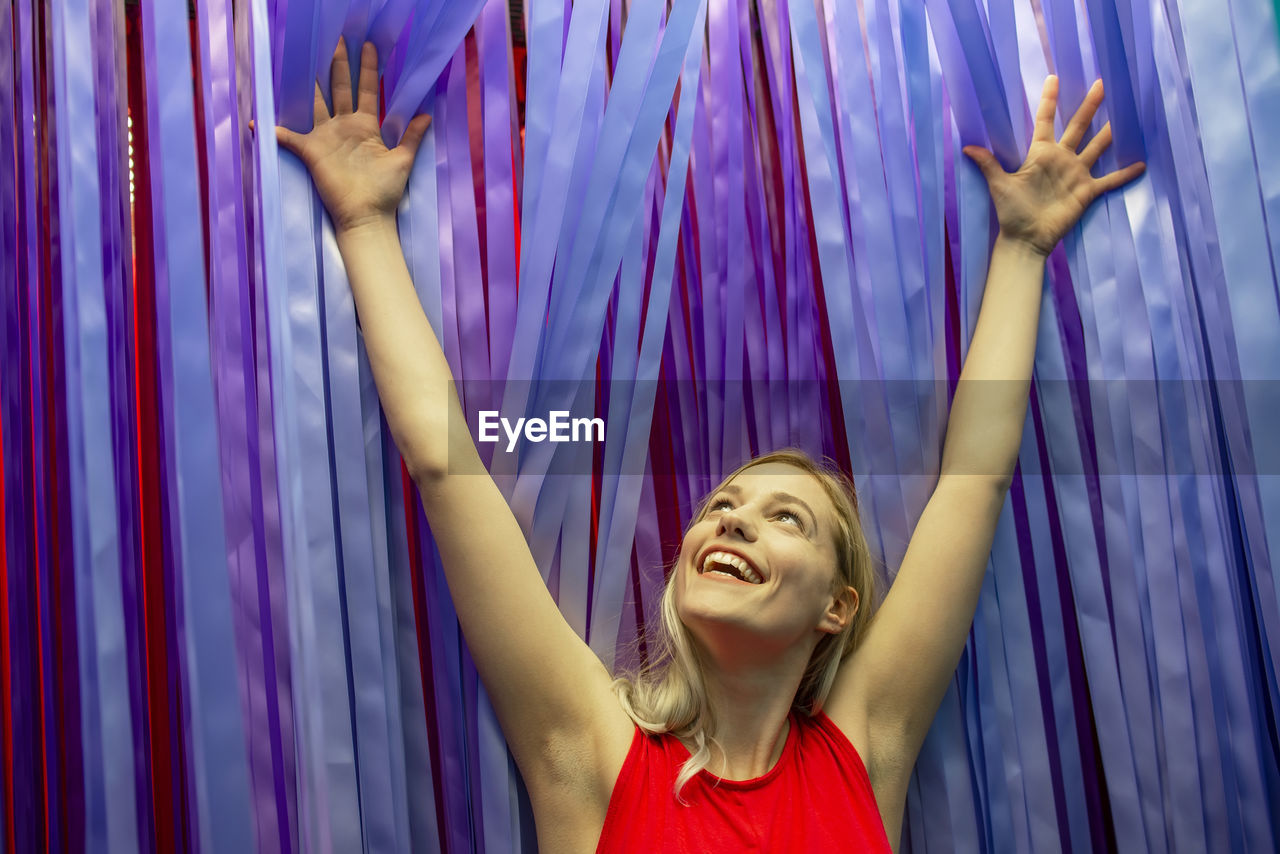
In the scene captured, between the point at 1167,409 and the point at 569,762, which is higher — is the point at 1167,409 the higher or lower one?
the higher one

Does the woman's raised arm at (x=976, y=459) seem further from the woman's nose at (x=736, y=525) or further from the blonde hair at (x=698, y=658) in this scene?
the woman's nose at (x=736, y=525)

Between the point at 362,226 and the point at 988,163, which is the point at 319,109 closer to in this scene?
the point at 362,226

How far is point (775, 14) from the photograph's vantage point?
1599 mm

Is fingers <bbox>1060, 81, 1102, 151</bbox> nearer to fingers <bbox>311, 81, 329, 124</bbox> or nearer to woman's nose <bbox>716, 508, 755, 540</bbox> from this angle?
woman's nose <bbox>716, 508, 755, 540</bbox>

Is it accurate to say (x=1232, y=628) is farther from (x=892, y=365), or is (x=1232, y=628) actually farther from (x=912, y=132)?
(x=912, y=132)

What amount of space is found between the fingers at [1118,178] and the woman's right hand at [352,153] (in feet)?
3.59

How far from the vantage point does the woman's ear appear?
4.66 ft

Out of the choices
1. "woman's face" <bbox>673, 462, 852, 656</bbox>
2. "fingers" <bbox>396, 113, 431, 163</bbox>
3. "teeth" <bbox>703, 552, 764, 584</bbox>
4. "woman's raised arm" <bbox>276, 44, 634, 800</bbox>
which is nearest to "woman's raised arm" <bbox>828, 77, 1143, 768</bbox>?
"woman's face" <bbox>673, 462, 852, 656</bbox>

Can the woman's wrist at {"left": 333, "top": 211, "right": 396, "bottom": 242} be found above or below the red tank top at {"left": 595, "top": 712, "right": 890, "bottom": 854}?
above

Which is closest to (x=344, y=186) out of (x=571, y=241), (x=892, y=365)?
(x=571, y=241)

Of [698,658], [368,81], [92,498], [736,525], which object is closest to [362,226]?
[368,81]

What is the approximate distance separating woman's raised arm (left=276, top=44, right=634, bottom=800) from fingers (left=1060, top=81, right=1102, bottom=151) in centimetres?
106

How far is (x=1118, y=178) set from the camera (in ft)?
4.95

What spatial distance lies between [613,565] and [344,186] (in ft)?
2.26
